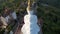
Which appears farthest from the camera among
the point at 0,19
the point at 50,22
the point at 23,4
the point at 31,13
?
the point at 23,4

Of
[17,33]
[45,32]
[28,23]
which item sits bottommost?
[45,32]

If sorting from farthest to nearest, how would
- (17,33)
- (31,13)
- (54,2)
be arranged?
(54,2) < (17,33) < (31,13)

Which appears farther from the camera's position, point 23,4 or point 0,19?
point 23,4

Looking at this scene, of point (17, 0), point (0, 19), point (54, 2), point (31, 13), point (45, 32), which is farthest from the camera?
point (54, 2)

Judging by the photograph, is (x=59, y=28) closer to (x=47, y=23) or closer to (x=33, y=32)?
(x=47, y=23)

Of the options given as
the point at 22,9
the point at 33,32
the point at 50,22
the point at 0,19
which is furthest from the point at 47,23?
the point at 33,32

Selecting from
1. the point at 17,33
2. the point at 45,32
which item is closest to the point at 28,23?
the point at 17,33

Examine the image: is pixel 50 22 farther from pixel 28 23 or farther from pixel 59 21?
pixel 28 23

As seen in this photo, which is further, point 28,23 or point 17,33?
point 17,33

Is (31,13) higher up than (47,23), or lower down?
higher up
